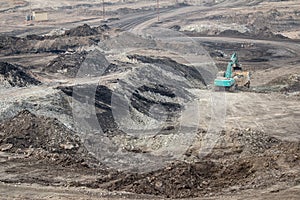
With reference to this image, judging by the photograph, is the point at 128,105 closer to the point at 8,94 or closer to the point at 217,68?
the point at 8,94

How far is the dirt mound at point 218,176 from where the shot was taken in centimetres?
1595

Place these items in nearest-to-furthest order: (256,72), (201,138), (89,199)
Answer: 1. (89,199)
2. (201,138)
3. (256,72)

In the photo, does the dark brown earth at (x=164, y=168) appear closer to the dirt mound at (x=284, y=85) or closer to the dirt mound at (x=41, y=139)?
the dirt mound at (x=41, y=139)

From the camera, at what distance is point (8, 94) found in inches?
984

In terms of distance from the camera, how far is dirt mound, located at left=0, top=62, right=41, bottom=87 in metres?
26.8

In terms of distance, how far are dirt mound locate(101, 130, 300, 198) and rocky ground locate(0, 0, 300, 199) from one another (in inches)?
1.6

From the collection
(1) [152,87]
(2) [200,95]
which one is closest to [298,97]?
(2) [200,95]

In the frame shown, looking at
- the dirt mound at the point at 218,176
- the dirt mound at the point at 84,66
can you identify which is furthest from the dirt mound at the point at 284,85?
the dirt mound at the point at 218,176

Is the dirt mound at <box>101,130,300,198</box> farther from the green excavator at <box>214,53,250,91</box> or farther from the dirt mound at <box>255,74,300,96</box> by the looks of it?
the dirt mound at <box>255,74,300,96</box>

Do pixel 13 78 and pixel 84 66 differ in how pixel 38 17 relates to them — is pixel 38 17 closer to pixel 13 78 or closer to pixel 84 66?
pixel 84 66

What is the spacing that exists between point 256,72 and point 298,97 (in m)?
9.86

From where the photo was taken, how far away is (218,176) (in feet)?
57.6

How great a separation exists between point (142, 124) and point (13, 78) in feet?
26.9

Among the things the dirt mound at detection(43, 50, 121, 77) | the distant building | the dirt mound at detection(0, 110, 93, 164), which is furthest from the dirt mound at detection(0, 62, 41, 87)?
the distant building
